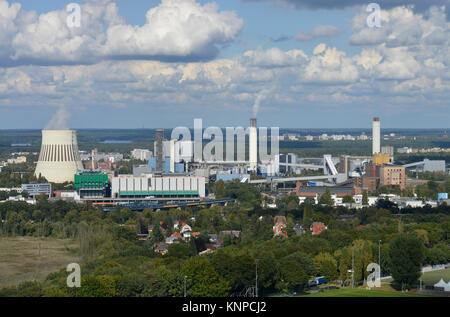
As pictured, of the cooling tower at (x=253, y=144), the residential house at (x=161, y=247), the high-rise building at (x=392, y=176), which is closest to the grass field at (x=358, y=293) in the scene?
the residential house at (x=161, y=247)

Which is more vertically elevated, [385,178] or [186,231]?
[385,178]

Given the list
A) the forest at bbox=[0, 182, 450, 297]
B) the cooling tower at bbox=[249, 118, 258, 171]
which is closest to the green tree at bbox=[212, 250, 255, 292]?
the forest at bbox=[0, 182, 450, 297]

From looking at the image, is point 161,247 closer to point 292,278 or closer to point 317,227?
point 317,227

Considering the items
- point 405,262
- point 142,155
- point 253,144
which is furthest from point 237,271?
point 142,155

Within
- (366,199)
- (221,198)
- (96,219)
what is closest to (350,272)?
(96,219)

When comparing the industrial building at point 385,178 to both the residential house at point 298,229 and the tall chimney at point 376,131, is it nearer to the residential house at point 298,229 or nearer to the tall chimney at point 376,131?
the residential house at point 298,229
